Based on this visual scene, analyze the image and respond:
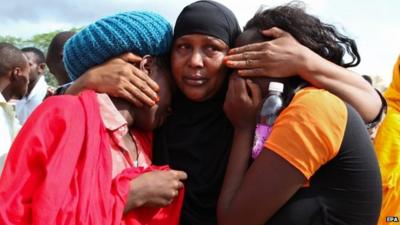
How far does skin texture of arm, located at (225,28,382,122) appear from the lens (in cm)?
182

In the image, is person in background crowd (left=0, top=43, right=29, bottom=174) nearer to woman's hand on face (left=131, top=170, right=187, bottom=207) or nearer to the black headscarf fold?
the black headscarf fold

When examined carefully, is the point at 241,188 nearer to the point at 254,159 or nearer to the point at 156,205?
the point at 254,159

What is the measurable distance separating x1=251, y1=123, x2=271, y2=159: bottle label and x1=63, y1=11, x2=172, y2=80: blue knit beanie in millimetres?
503

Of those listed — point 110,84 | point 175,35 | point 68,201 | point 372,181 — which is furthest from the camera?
point 175,35

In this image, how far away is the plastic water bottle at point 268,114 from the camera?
1.79 metres

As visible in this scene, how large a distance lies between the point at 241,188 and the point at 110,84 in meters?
0.58

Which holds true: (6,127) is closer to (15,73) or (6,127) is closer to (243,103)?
(243,103)

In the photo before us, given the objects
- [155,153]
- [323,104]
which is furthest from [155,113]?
[323,104]

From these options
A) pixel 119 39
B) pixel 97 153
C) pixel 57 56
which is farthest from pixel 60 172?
pixel 57 56

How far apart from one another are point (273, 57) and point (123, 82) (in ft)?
1.71

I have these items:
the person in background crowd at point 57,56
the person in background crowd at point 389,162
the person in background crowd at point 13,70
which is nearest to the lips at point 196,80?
the person in background crowd at point 389,162

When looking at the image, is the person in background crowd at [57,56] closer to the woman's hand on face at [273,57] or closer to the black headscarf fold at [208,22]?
the black headscarf fold at [208,22]

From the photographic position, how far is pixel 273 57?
1822 mm

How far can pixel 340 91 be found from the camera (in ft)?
6.05
